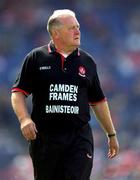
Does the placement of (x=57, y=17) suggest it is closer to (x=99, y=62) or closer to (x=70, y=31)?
(x=70, y=31)

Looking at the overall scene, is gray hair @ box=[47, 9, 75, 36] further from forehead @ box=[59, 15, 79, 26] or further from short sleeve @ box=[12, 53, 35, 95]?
short sleeve @ box=[12, 53, 35, 95]

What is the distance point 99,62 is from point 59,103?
9.52 ft

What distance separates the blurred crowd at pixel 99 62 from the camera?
702cm

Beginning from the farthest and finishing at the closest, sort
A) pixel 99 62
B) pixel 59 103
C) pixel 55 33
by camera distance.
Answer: pixel 99 62
pixel 55 33
pixel 59 103

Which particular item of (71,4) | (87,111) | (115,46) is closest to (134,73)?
(115,46)

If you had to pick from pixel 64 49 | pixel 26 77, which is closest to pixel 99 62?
pixel 64 49

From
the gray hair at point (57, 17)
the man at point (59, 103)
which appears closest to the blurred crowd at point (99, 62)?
the man at point (59, 103)

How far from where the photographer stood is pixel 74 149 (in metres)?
4.48

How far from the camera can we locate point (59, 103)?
4461 mm

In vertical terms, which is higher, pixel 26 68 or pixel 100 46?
pixel 26 68

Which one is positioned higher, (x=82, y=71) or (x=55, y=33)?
(x=55, y=33)

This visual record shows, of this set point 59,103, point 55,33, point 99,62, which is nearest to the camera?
point 59,103

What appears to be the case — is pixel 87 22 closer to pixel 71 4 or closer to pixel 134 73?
pixel 71 4

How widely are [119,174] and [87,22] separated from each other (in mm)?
1535
